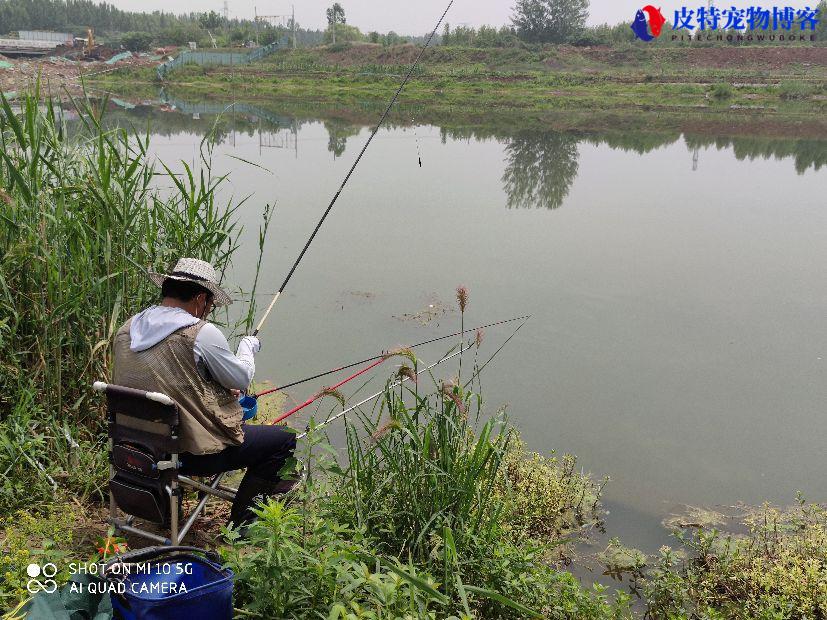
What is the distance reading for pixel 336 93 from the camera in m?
26.1

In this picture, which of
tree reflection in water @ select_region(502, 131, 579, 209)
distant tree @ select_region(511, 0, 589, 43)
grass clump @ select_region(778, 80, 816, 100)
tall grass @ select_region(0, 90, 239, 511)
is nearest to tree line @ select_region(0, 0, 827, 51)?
distant tree @ select_region(511, 0, 589, 43)

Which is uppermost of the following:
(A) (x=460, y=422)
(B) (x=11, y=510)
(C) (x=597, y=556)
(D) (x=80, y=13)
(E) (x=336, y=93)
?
(D) (x=80, y=13)

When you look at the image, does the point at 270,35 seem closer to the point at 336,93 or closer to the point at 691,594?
the point at 336,93

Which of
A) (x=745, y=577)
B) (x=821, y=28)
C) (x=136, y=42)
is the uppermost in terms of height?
(x=821, y=28)

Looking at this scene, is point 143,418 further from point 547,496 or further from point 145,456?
point 547,496

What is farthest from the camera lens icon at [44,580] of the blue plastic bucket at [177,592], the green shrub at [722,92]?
the green shrub at [722,92]

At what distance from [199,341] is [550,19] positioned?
4671cm

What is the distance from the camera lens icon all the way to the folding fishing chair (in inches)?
12.7

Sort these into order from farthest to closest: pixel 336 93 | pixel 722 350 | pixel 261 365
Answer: pixel 336 93 → pixel 722 350 → pixel 261 365

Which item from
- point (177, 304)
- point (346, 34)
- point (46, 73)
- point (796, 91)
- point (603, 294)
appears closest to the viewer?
point (177, 304)

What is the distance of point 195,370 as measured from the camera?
2.12m

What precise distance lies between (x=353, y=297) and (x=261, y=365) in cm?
149

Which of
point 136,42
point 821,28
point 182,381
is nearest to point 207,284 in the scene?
point 182,381

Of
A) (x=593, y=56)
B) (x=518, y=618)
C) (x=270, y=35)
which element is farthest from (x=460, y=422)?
(x=270, y=35)
